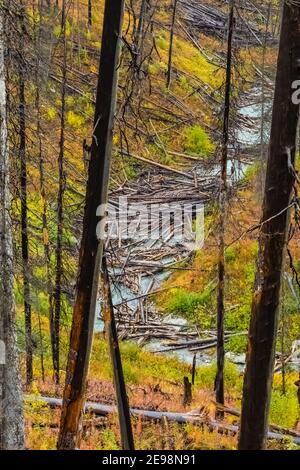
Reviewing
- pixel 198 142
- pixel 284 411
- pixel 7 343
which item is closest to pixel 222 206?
pixel 284 411

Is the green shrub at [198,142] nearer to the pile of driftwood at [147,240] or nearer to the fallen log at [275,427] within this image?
the pile of driftwood at [147,240]

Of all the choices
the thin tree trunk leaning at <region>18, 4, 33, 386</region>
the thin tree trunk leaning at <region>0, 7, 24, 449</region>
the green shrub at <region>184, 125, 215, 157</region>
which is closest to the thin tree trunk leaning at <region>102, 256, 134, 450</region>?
the thin tree trunk leaning at <region>0, 7, 24, 449</region>

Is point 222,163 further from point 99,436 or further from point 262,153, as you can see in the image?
Answer: point 262,153

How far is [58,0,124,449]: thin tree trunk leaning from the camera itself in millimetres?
6277

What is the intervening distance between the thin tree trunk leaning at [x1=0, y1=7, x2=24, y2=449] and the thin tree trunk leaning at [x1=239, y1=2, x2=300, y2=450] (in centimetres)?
343

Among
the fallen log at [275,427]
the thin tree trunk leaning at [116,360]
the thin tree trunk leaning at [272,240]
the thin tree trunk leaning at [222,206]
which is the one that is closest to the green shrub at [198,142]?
the thin tree trunk leaning at [222,206]

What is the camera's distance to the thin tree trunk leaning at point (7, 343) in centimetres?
814

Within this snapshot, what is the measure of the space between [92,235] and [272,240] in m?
1.87

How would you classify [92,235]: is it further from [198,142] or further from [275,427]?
[198,142]

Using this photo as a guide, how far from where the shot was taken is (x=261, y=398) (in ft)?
20.2

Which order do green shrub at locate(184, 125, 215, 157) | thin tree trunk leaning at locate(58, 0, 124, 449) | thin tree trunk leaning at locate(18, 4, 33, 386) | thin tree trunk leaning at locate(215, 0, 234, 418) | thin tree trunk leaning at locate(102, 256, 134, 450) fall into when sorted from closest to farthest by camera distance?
thin tree trunk leaning at locate(58, 0, 124, 449)
thin tree trunk leaning at locate(102, 256, 134, 450)
thin tree trunk leaning at locate(18, 4, 33, 386)
thin tree trunk leaning at locate(215, 0, 234, 418)
green shrub at locate(184, 125, 215, 157)

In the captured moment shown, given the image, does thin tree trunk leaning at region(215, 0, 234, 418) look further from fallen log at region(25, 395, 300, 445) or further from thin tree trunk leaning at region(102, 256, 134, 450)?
thin tree trunk leaning at region(102, 256, 134, 450)

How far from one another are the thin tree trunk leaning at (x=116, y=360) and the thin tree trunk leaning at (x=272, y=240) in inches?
64.1

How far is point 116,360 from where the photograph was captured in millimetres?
7254
